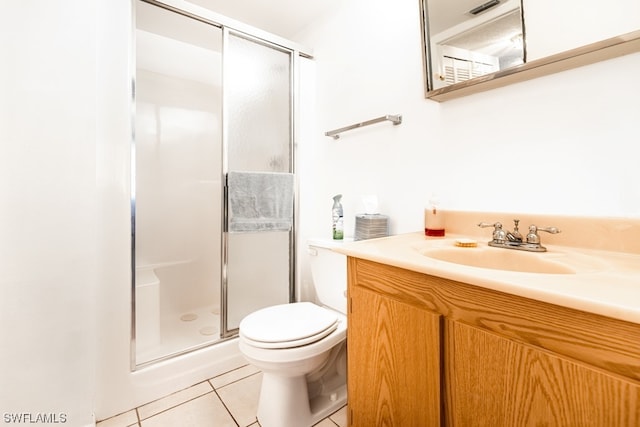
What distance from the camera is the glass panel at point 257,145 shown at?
1642mm

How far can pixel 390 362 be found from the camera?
788 millimetres

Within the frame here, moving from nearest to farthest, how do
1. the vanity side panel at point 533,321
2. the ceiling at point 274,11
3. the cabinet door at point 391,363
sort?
the vanity side panel at point 533,321 < the cabinet door at point 391,363 < the ceiling at point 274,11

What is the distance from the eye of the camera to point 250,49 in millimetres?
1689

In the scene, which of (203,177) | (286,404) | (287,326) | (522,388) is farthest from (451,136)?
(203,177)

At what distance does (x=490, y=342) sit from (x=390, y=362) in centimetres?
30

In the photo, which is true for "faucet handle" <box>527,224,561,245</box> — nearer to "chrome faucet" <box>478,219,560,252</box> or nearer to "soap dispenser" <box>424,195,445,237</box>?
"chrome faucet" <box>478,219,560,252</box>

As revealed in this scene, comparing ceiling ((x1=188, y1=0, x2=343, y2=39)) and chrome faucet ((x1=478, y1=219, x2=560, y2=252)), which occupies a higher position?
ceiling ((x1=188, y1=0, x2=343, y2=39))

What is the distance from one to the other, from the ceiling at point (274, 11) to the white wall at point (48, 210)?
845 mm

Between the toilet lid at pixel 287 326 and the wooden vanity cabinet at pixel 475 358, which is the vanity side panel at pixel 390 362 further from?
the toilet lid at pixel 287 326

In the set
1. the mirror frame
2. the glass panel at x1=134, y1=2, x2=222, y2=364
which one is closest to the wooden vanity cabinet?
the mirror frame

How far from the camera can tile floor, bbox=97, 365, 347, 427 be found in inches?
46.7
